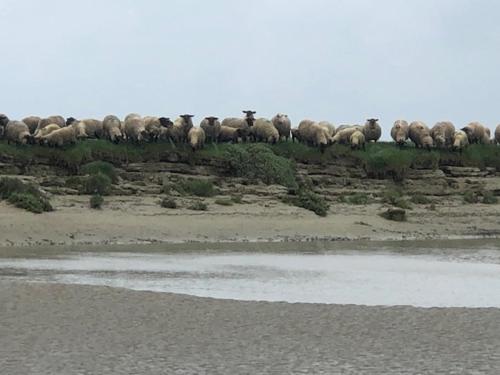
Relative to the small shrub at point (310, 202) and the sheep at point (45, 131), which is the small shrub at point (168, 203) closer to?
the small shrub at point (310, 202)

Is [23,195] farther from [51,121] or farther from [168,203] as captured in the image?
[51,121]

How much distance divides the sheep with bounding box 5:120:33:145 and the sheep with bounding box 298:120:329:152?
536 inches

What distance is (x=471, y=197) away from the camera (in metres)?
39.2

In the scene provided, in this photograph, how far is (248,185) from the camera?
3762cm

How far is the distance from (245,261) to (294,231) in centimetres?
864

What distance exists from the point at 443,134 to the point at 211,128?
12.3 metres

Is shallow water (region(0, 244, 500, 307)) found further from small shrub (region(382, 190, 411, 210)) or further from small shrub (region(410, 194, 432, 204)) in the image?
small shrub (region(410, 194, 432, 204))

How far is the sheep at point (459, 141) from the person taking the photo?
4553 centimetres

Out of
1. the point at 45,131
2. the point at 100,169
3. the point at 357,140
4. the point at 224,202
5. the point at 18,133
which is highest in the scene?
the point at 357,140

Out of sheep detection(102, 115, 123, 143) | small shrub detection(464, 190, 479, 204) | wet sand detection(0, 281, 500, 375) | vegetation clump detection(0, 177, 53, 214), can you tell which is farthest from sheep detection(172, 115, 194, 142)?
wet sand detection(0, 281, 500, 375)

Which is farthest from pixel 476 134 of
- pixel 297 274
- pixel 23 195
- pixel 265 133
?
pixel 297 274

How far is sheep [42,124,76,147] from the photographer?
36969mm

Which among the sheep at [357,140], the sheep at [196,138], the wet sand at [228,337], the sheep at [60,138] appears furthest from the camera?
the sheep at [357,140]

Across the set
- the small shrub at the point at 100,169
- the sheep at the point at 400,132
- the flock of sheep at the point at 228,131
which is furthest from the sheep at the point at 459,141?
the small shrub at the point at 100,169
